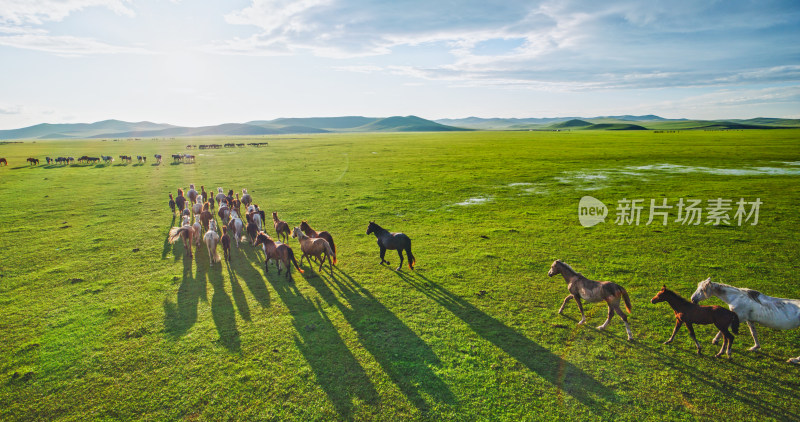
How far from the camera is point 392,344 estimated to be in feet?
25.7

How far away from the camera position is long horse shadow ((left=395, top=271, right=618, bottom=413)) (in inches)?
252

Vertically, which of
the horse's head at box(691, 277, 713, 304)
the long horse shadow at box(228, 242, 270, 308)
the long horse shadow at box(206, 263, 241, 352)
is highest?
the horse's head at box(691, 277, 713, 304)

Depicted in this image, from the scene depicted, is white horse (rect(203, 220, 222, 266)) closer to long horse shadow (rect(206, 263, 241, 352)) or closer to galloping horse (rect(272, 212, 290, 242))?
long horse shadow (rect(206, 263, 241, 352))

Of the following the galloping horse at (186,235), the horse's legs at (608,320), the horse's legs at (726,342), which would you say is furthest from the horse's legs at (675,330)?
the galloping horse at (186,235)

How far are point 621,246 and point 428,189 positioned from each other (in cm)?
1466

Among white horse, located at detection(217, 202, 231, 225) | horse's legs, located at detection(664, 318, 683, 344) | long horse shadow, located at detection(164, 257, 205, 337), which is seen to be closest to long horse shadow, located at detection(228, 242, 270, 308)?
long horse shadow, located at detection(164, 257, 205, 337)

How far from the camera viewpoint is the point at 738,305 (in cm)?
743

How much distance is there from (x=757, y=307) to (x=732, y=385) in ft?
6.27

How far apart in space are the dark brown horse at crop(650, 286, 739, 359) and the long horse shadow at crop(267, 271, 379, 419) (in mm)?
6633

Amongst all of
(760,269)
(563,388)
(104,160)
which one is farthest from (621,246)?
(104,160)

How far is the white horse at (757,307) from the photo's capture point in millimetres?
6957

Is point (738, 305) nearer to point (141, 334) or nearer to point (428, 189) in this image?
point (141, 334)

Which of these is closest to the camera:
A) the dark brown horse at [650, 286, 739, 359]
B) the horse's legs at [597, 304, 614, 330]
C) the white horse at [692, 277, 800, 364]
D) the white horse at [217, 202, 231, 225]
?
the white horse at [692, 277, 800, 364]

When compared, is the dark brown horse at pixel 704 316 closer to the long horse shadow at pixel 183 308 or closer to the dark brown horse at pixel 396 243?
the dark brown horse at pixel 396 243
